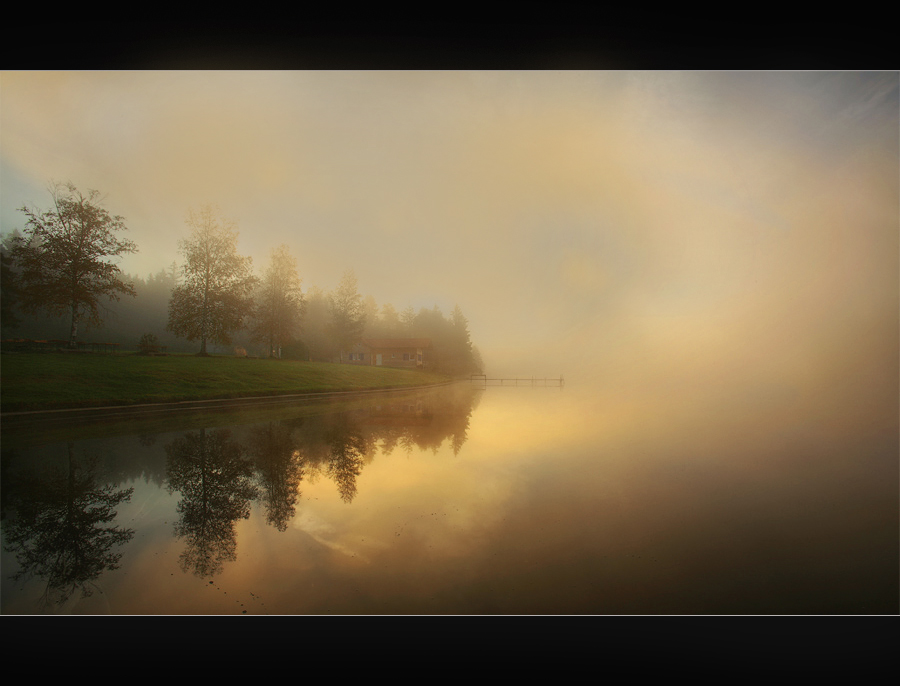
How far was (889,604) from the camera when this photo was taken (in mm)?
3609

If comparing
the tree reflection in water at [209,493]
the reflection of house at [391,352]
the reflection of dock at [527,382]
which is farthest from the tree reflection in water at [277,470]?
the reflection of dock at [527,382]

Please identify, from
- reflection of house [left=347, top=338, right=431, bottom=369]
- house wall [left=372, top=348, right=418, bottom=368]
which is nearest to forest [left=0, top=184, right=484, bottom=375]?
reflection of house [left=347, top=338, right=431, bottom=369]

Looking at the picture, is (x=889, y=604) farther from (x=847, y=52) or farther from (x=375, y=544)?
(x=847, y=52)

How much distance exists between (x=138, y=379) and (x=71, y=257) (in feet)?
15.2

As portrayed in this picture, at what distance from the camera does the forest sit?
32.1ft

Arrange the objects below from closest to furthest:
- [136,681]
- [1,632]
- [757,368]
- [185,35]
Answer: [136,681] < [1,632] < [185,35] < [757,368]

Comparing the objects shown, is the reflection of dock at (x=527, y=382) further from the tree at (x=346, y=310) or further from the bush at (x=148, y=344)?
the bush at (x=148, y=344)

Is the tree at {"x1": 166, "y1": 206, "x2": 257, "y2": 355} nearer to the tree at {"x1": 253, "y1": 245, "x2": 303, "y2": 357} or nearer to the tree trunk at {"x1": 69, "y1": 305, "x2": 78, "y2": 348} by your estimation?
the tree at {"x1": 253, "y1": 245, "x2": 303, "y2": 357}

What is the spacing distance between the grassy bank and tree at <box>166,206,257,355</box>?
1556mm

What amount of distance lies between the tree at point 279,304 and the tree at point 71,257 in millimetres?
4920

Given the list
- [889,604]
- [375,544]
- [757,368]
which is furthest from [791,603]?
[757,368]

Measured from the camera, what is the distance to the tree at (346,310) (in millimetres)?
19500

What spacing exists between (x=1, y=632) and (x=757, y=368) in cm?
2186

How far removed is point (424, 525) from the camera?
450 cm
